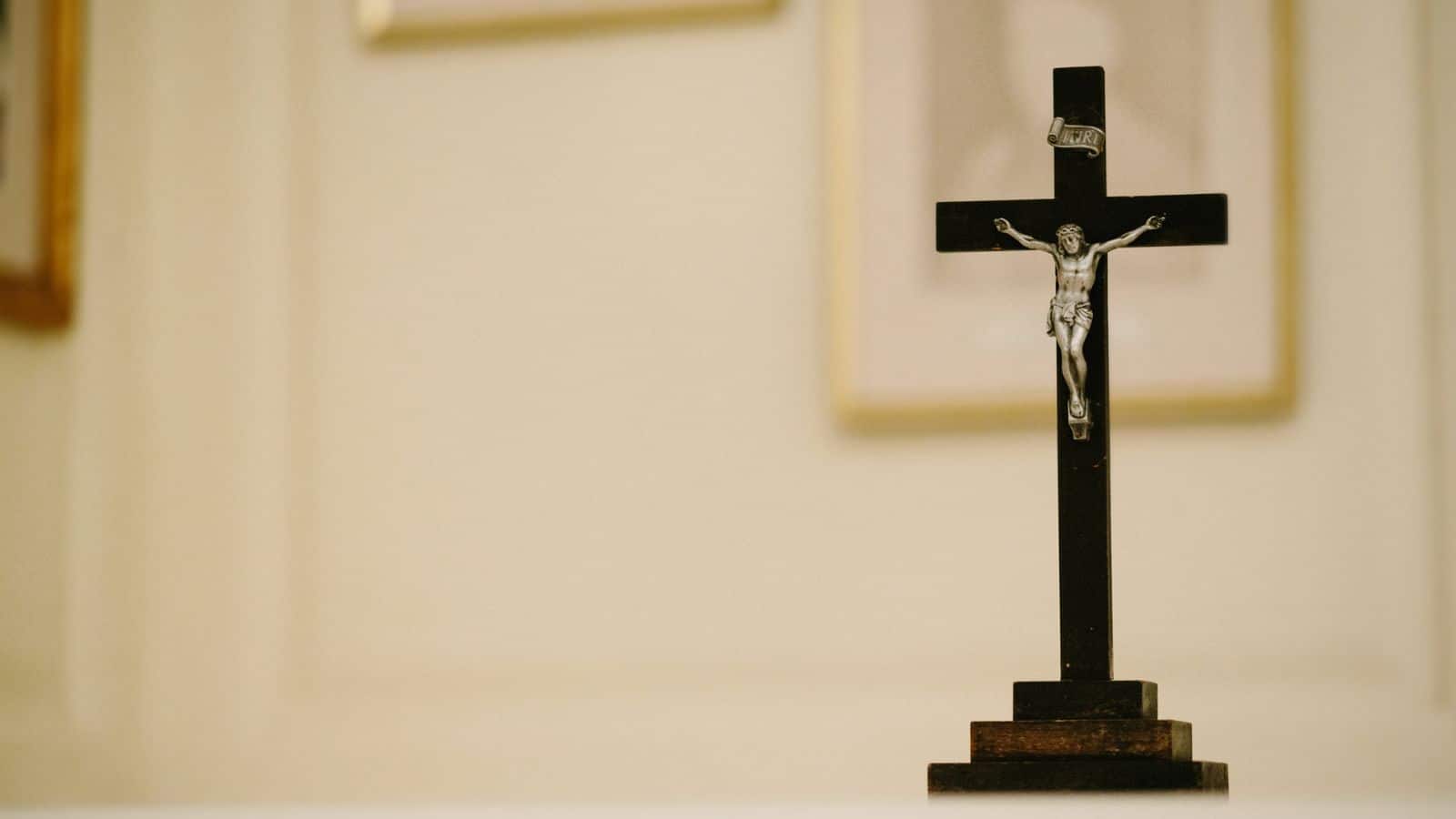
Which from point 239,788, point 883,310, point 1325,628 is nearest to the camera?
point 1325,628

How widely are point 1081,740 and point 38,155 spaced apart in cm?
245

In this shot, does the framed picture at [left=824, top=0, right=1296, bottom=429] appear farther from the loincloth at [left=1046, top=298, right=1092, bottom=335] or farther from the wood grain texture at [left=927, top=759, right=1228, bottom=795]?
the wood grain texture at [left=927, top=759, right=1228, bottom=795]

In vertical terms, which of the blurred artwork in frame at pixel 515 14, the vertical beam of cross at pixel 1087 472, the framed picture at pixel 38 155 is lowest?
the vertical beam of cross at pixel 1087 472

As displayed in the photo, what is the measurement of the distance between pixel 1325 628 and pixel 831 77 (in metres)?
1.17

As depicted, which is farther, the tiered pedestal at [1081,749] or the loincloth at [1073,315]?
the loincloth at [1073,315]

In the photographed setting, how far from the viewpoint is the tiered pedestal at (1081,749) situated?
1.73 metres

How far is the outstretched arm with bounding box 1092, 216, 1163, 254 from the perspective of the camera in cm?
198

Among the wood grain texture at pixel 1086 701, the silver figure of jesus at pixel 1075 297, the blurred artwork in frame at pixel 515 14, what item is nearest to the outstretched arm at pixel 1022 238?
the silver figure of jesus at pixel 1075 297

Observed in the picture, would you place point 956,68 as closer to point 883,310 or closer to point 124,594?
point 883,310

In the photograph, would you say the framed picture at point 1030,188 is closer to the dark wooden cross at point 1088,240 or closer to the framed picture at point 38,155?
the dark wooden cross at point 1088,240

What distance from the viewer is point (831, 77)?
10.6ft

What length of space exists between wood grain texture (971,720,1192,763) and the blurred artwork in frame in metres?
1.77

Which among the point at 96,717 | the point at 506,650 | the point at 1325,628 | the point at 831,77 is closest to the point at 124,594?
the point at 96,717

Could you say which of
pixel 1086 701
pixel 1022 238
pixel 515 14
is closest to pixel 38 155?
pixel 515 14
